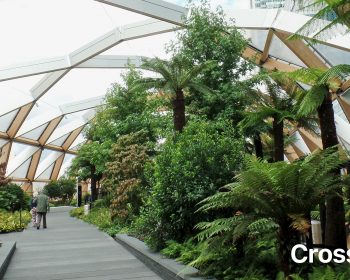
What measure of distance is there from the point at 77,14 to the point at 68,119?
16.8 meters

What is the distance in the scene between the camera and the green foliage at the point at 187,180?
7414 mm

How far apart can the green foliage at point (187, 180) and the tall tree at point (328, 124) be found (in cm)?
224

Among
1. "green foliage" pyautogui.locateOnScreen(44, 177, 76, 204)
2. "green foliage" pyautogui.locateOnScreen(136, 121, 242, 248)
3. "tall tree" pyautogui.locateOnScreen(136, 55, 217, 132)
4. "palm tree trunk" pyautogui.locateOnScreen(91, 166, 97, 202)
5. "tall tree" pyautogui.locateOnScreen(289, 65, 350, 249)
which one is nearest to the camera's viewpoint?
"tall tree" pyautogui.locateOnScreen(289, 65, 350, 249)

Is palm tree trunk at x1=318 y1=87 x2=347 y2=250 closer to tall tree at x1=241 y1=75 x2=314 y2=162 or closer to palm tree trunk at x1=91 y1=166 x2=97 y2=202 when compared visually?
tall tree at x1=241 y1=75 x2=314 y2=162

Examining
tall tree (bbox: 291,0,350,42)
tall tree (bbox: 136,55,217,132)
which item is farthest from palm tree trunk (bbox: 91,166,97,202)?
tall tree (bbox: 291,0,350,42)

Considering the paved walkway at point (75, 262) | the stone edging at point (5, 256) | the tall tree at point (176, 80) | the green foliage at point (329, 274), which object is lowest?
the paved walkway at point (75, 262)

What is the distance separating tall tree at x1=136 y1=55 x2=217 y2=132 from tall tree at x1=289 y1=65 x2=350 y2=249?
4461 mm

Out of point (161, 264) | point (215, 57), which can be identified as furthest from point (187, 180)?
point (215, 57)

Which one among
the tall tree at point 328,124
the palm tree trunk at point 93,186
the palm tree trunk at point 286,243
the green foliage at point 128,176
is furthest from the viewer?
the palm tree trunk at point 93,186

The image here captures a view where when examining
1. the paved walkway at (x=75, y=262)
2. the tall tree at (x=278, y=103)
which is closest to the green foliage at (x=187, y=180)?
the paved walkway at (x=75, y=262)

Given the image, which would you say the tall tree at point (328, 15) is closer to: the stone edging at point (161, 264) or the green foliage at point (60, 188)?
the stone edging at point (161, 264)

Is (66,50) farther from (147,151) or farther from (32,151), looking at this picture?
(32,151)

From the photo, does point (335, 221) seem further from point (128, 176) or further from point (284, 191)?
point (128, 176)

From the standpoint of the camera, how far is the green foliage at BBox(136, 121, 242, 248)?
7.41 metres
